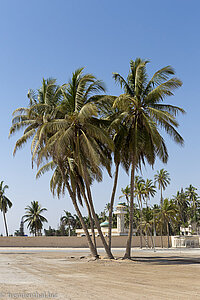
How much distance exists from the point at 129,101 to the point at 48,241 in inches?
1695

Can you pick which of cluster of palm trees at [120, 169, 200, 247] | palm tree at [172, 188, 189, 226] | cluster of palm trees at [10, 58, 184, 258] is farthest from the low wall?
palm tree at [172, 188, 189, 226]

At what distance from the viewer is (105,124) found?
2261 cm

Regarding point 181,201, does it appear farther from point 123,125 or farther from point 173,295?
point 173,295

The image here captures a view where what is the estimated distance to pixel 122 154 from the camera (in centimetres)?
2306

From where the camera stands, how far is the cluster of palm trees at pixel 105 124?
68.6 ft

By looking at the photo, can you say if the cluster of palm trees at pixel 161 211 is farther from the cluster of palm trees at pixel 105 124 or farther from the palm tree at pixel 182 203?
the cluster of palm trees at pixel 105 124

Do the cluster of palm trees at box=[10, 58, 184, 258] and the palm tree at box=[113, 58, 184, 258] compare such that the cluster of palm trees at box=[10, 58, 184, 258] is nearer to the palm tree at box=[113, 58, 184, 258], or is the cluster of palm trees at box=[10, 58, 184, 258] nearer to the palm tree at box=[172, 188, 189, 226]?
the palm tree at box=[113, 58, 184, 258]

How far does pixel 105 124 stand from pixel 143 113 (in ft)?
8.39

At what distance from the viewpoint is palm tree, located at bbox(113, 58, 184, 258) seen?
21.2 m

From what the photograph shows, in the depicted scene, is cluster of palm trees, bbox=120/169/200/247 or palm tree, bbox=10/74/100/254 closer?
palm tree, bbox=10/74/100/254

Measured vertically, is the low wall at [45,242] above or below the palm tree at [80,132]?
below

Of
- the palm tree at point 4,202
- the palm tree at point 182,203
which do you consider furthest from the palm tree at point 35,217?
the palm tree at point 182,203

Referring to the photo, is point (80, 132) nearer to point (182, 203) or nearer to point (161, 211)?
point (161, 211)

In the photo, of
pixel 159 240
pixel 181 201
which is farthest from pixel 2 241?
pixel 181 201
